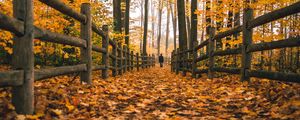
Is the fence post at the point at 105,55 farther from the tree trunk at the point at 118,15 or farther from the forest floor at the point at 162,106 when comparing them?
the tree trunk at the point at 118,15

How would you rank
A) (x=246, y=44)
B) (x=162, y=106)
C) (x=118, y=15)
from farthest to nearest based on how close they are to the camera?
(x=118, y=15) → (x=246, y=44) → (x=162, y=106)

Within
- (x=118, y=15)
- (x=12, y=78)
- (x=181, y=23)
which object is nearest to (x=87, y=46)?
(x=12, y=78)

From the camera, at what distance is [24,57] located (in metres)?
2.65

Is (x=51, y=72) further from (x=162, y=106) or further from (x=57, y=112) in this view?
(x=162, y=106)

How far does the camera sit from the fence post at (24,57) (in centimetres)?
261

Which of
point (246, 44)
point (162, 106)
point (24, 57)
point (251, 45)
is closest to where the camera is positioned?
point (24, 57)

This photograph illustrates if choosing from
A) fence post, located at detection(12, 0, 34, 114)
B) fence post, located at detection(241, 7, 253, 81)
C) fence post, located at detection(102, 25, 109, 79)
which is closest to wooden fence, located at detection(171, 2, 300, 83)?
fence post, located at detection(241, 7, 253, 81)

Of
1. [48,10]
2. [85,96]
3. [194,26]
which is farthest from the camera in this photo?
[194,26]

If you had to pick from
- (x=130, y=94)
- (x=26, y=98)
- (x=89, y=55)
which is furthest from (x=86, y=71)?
(x=26, y=98)

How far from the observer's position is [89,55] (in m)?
5.29

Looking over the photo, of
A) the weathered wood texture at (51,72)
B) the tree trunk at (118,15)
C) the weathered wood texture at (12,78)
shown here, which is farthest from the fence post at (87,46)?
the tree trunk at (118,15)

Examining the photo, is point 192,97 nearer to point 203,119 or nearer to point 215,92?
point 215,92

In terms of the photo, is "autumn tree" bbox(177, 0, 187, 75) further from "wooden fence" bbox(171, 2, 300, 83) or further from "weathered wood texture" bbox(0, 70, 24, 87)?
"weathered wood texture" bbox(0, 70, 24, 87)

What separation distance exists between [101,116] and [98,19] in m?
7.35
